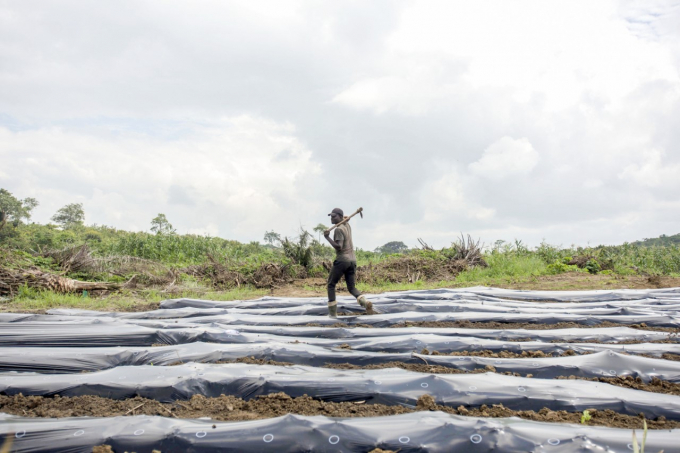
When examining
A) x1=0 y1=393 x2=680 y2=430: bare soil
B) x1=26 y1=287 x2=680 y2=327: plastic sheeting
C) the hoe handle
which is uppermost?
the hoe handle

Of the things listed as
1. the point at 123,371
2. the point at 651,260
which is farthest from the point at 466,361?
the point at 651,260

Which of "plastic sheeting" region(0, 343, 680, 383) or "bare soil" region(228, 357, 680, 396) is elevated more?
"plastic sheeting" region(0, 343, 680, 383)

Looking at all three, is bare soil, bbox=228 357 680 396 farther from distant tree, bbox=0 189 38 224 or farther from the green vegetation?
distant tree, bbox=0 189 38 224

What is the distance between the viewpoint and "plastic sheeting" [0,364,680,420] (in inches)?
107

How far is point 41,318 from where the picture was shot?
18.1ft

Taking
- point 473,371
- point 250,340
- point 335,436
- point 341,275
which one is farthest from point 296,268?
point 335,436

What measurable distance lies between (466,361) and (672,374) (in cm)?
140

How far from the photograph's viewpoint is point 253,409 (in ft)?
9.09

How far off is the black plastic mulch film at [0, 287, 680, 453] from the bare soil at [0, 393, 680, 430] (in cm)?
9

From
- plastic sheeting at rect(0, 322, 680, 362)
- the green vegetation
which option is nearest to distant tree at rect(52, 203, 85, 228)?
the green vegetation

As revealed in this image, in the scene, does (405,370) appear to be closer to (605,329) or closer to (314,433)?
(314,433)

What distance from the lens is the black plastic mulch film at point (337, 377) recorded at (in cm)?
221

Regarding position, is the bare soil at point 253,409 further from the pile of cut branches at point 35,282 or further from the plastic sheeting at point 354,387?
the pile of cut branches at point 35,282

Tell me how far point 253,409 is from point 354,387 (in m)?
0.63
